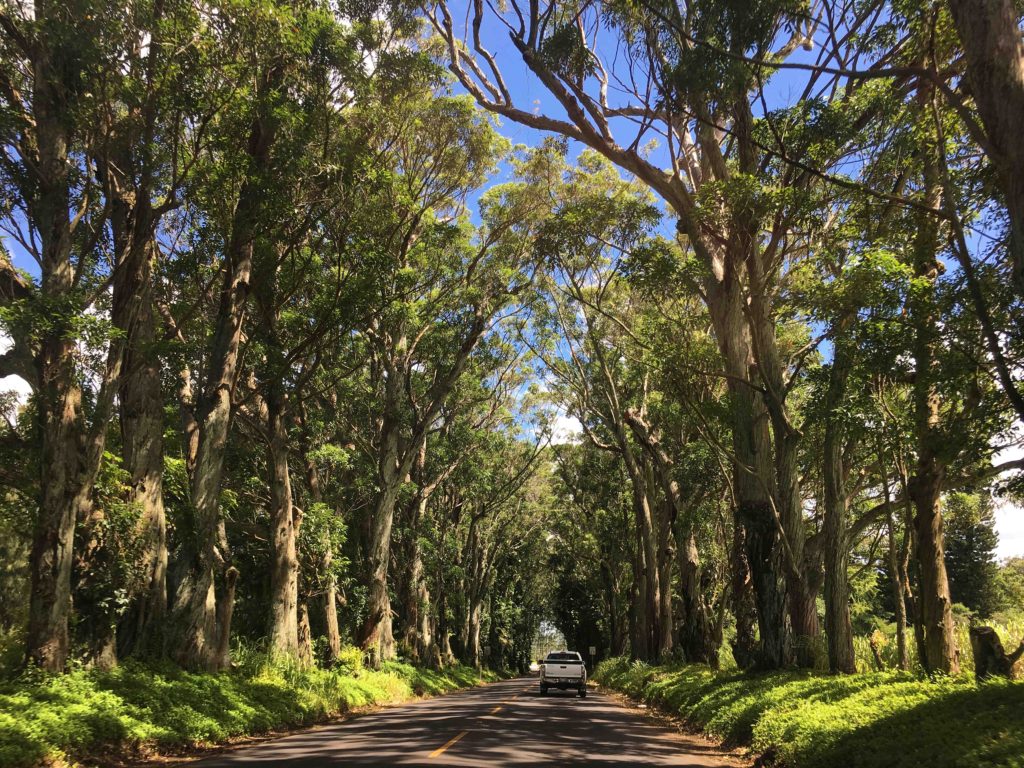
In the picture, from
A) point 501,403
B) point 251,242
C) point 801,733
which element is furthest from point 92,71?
point 501,403

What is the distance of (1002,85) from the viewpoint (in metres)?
6.63

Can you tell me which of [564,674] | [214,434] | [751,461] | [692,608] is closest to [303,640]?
[214,434]

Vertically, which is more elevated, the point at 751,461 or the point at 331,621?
the point at 751,461

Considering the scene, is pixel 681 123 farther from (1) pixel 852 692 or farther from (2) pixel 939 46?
(1) pixel 852 692

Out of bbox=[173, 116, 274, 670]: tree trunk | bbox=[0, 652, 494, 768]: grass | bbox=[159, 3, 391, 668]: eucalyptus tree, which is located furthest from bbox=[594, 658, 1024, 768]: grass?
bbox=[159, 3, 391, 668]: eucalyptus tree

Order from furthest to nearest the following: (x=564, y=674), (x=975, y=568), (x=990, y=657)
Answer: (x=975, y=568), (x=564, y=674), (x=990, y=657)

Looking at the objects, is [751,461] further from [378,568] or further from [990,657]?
[378,568]

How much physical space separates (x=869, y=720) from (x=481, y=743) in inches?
213

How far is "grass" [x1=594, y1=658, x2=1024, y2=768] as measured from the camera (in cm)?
610

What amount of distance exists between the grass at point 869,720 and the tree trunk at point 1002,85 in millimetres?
3973

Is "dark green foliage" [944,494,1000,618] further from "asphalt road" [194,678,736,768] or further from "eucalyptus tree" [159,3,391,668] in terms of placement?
"eucalyptus tree" [159,3,391,668]

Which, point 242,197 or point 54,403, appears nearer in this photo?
point 54,403

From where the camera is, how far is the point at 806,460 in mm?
20375

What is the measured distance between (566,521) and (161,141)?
40.4 m
